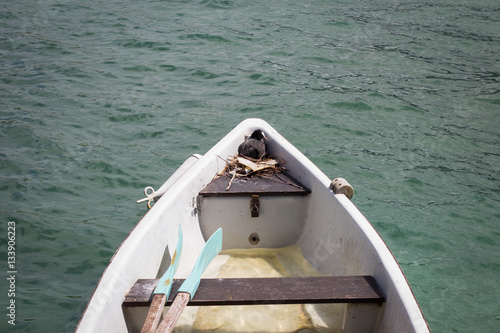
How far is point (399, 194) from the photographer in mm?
5441

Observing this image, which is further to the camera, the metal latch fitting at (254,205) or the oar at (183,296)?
the metal latch fitting at (254,205)

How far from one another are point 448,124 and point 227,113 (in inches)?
141

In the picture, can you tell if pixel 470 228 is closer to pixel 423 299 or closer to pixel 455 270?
pixel 455 270

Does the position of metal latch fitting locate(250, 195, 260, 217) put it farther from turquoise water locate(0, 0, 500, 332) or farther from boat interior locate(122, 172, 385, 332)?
turquoise water locate(0, 0, 500, 332)

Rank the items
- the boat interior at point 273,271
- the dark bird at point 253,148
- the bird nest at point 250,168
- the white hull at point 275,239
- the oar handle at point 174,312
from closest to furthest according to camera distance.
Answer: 1. the oar handle at point 174,312
2. the white hull at point 275,239
3. the boat interior at point 273,271
4. the bird nest at point 250,168
5. the dark bird at point 253,148

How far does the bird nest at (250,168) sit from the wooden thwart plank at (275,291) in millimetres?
1337

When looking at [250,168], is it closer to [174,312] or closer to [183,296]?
[183,296]

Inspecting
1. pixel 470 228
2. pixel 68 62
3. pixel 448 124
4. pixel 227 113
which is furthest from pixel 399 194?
pixel 68 62

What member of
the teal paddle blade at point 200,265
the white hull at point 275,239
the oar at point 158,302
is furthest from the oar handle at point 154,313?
the white hull at point 275,239

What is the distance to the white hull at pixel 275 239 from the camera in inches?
91.3

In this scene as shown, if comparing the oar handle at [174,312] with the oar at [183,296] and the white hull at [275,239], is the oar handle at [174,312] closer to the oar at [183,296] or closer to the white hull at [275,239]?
the oar at [183,296]

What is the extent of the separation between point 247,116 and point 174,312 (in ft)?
17.2

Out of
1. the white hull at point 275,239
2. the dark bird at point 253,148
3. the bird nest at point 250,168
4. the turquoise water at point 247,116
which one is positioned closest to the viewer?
the white hull at point 275,239

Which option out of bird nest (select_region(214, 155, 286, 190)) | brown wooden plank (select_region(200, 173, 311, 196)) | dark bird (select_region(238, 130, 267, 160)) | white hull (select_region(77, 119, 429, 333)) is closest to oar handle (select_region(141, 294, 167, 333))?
white hull (select_region(77, 119, 429, 333))
